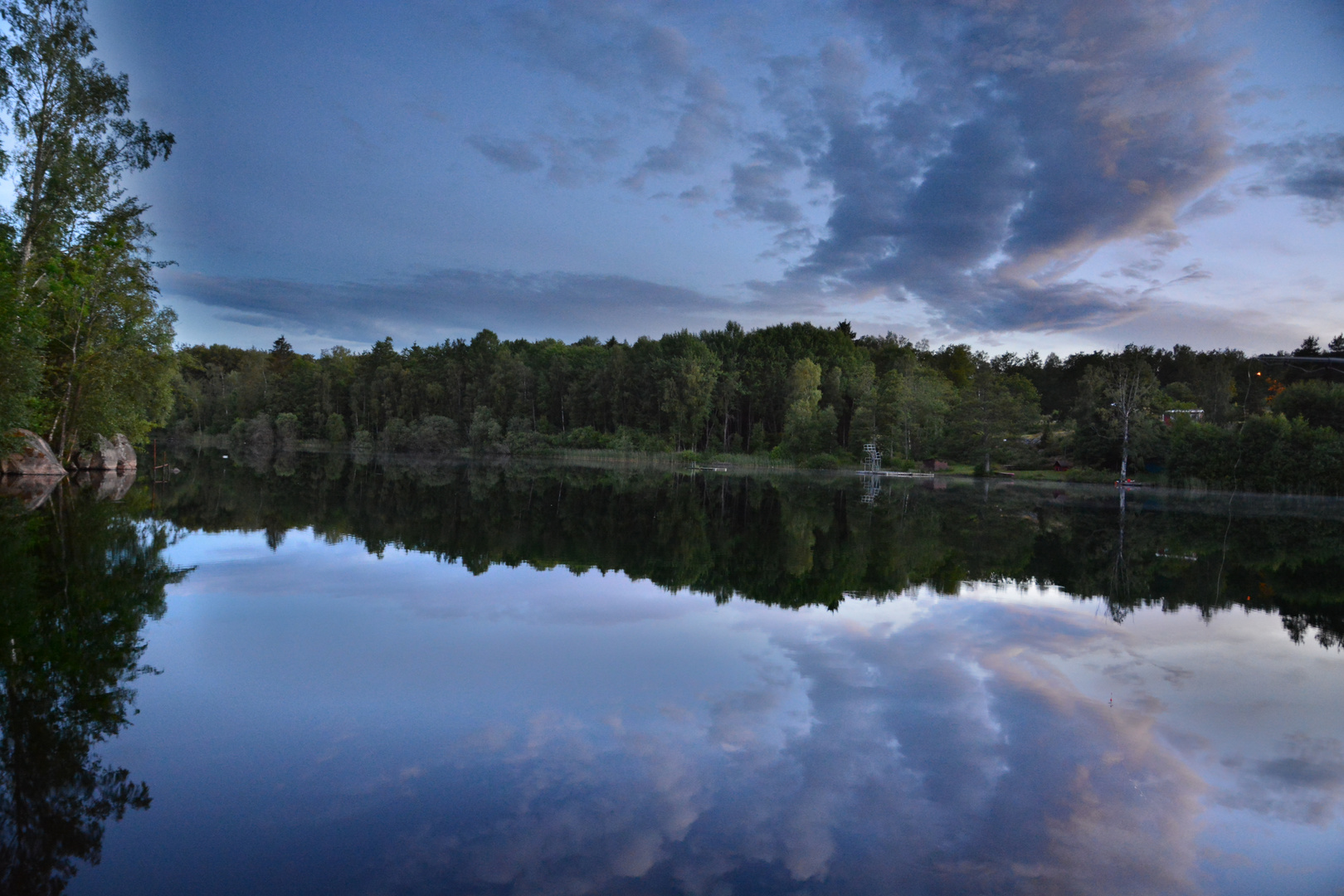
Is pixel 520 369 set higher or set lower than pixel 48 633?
higher

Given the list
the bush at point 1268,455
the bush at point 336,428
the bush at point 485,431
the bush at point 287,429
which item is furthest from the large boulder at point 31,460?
the bush at point 336,428

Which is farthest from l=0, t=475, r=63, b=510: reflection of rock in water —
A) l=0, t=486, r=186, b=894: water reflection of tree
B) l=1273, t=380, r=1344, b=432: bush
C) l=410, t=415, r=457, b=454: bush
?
l=1273, t=380, r=1344, b=432: bush

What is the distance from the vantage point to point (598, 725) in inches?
210

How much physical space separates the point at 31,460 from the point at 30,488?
14.4 feet

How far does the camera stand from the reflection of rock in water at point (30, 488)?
17.0 metres

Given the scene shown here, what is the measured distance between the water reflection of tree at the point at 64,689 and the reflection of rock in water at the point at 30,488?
6.74 metres

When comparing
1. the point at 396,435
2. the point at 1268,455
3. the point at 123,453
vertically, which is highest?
the point at 1268,455

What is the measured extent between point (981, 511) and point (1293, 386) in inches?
1238

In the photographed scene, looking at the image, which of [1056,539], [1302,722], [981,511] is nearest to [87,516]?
[1302,722]

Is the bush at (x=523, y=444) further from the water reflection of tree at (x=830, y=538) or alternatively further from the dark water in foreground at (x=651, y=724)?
the dark water in foreground at (x=651, y=724)

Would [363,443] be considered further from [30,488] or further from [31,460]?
[30,488]

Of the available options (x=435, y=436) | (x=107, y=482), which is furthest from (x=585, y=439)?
(x=107, y=482)

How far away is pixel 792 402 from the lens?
64.3 meters

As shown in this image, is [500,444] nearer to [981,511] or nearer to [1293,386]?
[981,511]
